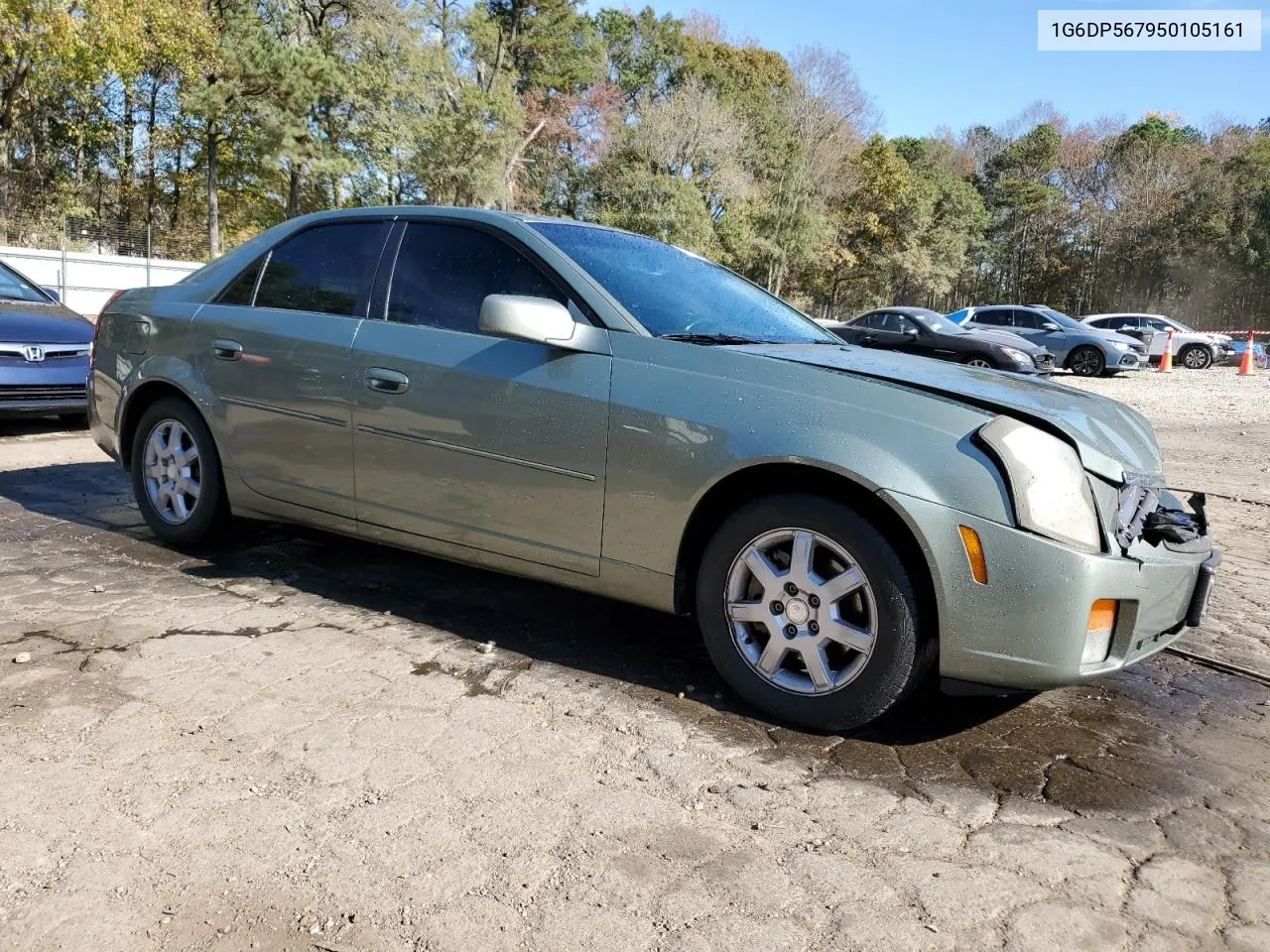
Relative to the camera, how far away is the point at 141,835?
2227 millimetres

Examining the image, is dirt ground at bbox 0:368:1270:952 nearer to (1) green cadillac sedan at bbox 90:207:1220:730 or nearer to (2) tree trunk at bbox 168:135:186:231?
(1) green cadillac sedan at bbox 90:207:1220:730

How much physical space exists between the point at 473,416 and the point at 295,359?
1.01 m

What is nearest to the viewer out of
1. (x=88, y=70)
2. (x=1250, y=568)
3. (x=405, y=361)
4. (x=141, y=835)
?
(x=141, y=835)

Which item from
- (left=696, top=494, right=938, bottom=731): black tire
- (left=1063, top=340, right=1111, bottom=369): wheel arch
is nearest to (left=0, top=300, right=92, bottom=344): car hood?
(left=696, top=494, right=938, bottom=731): black tire

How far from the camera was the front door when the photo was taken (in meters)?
3.23

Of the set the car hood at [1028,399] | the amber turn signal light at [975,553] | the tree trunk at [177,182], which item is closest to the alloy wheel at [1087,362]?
the car hood at [1028,399]

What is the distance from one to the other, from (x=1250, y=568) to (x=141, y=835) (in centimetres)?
520

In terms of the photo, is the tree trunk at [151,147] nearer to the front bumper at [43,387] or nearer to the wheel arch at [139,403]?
the front bumper at [43,387]

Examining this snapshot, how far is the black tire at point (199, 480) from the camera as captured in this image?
439 centimetres

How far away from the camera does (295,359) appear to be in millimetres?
3965

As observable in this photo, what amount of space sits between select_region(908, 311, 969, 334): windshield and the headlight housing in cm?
1551

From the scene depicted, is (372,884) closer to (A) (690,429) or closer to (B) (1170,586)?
(A) (690,429)

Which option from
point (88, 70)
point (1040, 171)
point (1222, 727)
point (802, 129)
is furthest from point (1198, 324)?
point (1222, 727)

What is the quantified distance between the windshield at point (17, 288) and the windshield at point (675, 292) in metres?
6.71
